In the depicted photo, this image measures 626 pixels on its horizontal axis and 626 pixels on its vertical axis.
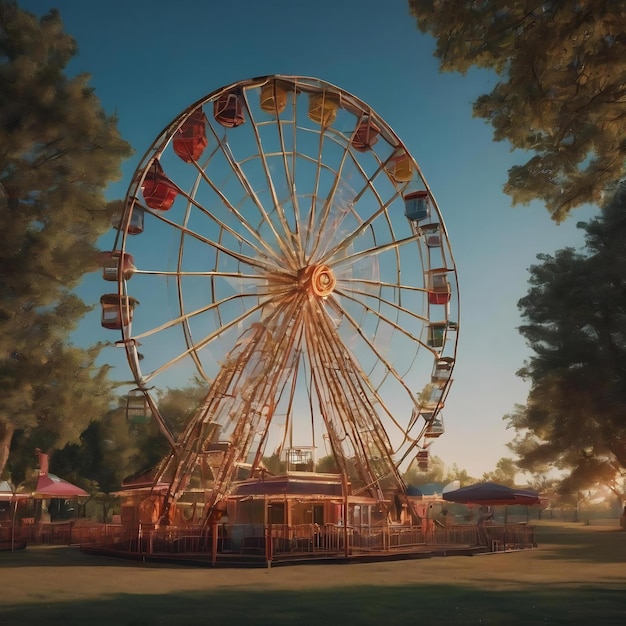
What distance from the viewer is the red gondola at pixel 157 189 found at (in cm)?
1884

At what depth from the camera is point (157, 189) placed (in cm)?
1895

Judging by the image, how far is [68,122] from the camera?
69.9 ft

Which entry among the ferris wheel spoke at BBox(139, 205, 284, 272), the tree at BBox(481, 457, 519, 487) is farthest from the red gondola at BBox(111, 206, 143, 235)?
the tree at BBox(481, 457, 519, 487)

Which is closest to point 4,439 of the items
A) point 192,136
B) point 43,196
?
point 43,196

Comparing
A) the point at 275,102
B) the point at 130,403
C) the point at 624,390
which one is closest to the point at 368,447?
the point at 130,403

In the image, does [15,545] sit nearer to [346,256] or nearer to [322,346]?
[322,346]

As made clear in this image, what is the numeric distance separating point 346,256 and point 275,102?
4788 millimetres

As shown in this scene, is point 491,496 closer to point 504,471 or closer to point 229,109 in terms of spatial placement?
point 229,109

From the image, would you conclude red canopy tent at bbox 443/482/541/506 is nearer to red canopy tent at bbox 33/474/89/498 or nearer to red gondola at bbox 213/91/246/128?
red gondola at bbox 213/91/246/128

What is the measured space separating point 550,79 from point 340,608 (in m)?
7.50

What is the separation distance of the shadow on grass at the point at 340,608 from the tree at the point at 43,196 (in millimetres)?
12760

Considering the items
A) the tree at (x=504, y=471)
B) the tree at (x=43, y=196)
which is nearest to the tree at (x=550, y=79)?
the tree at (x=43, y=196)

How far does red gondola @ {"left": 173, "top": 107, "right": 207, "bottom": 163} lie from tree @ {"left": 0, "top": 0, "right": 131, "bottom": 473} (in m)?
3.88

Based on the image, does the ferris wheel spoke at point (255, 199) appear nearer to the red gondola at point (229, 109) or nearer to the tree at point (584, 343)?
the red gondola at point (229, 109)
